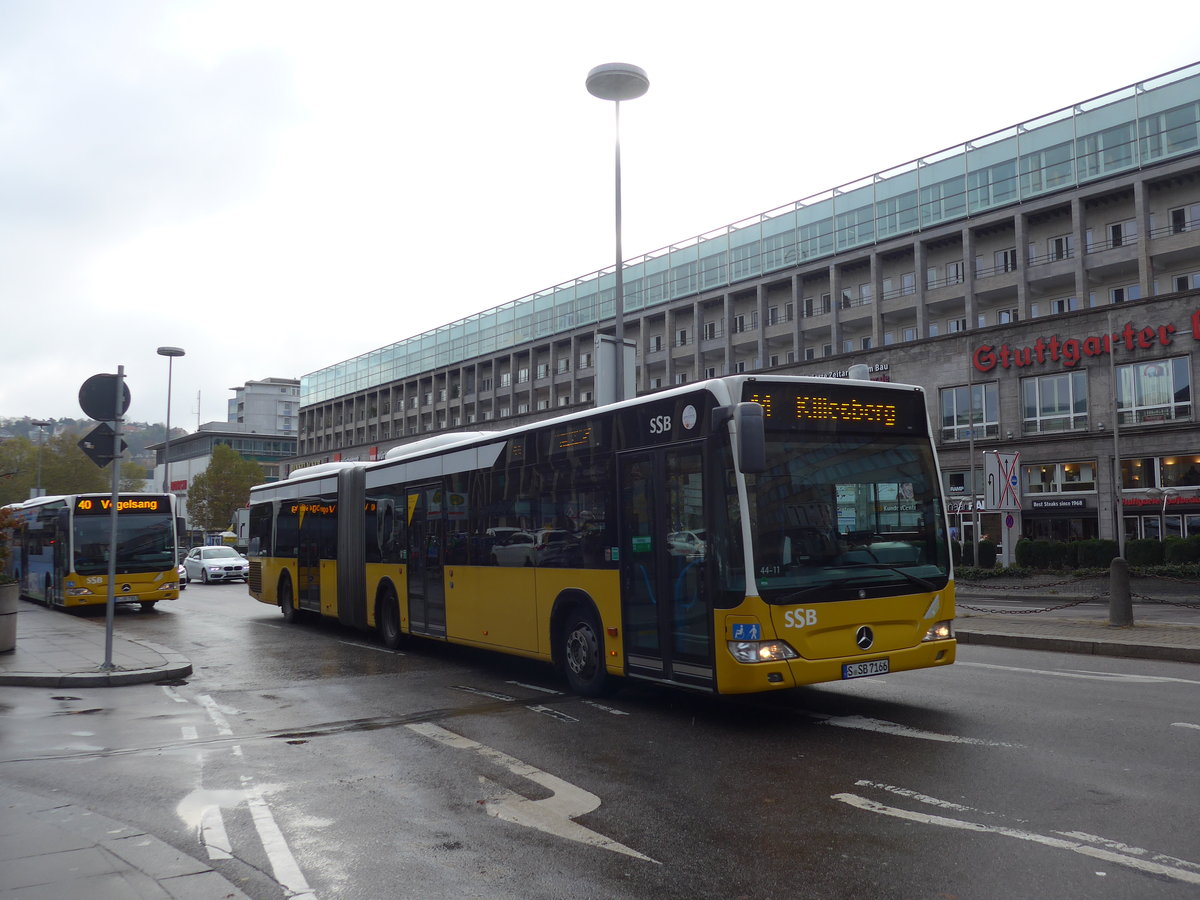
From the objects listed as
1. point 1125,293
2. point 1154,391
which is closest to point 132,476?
point 1125,293

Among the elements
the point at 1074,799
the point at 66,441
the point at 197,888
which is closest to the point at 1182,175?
the point at 1074,799

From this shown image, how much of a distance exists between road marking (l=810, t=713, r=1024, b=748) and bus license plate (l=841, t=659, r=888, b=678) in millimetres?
435

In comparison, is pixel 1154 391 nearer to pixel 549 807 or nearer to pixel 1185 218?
pixel 1185 218

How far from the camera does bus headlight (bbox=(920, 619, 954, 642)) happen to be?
8.47 meters

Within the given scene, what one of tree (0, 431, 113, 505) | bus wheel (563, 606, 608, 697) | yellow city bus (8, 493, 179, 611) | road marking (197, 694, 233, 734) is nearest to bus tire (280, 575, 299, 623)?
yellow city bus (8, 493, 179, 611)

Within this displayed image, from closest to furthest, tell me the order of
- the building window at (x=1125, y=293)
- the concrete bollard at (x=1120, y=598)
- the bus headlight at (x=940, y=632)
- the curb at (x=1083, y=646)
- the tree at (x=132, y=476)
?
the bus headlight at (x=940, y=632)
the curb at (x=1083, y=646)
the concrete bollard at (x=1120, y=598)
the building window at (x=1125, y=293)
the tree at (x=132, y=476)

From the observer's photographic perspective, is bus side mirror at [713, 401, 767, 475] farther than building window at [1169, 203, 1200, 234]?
No

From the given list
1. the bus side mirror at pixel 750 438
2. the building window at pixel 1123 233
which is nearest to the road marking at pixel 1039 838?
the bus side mirror at pixel 750 438

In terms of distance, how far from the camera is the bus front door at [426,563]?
13055 millimetres

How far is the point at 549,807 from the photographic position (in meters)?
5.95

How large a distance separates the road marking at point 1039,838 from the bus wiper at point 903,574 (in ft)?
7.97

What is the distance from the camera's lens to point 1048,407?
42500 mm

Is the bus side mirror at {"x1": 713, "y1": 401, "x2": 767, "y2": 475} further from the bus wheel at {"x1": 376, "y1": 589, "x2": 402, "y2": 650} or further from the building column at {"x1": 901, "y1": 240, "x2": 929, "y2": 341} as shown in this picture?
the building column at {"x1": 901, "y1": 240, "x2": 929, "y2": 341}

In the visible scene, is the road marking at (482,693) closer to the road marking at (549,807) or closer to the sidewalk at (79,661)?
the road marking at (549,807)
